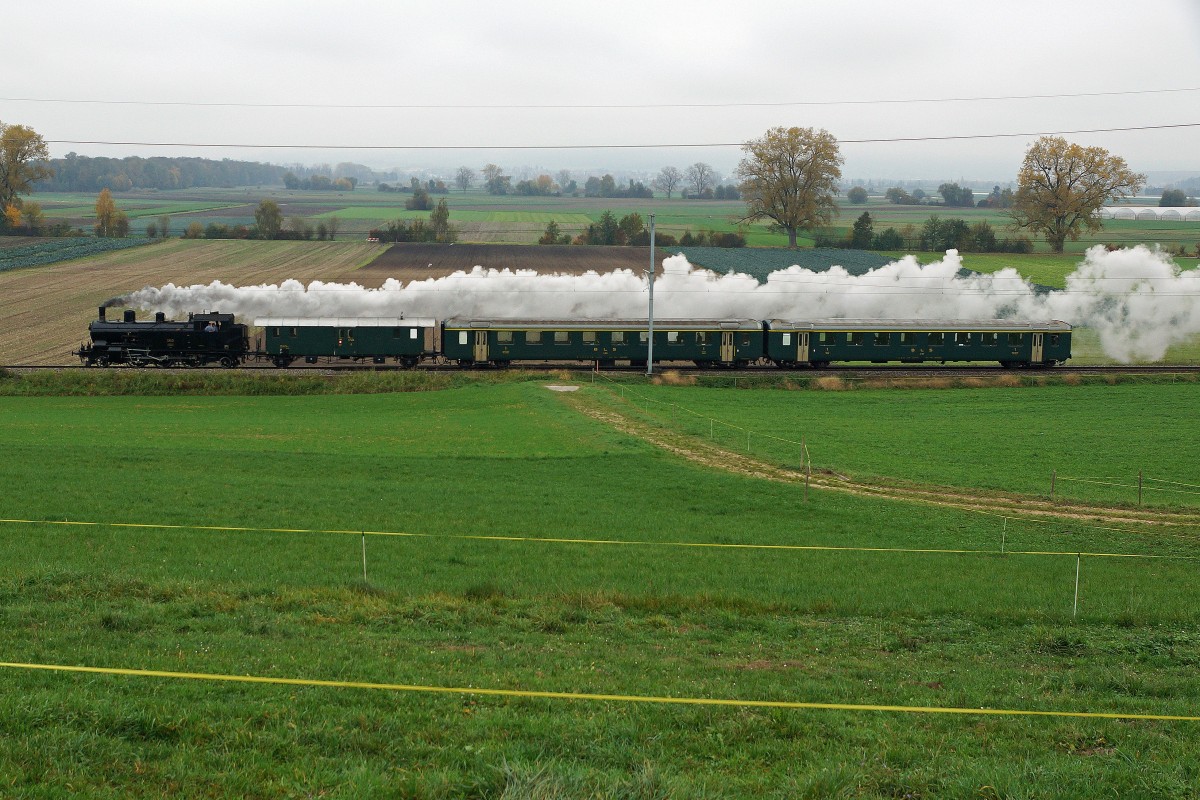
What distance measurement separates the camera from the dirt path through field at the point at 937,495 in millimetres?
27578

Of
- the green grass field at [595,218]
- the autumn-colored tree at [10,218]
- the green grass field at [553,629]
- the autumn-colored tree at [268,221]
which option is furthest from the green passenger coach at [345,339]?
the autumn-colored tree at [10,218]

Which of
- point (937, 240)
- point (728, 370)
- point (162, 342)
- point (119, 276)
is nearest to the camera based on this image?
point (162, 342)

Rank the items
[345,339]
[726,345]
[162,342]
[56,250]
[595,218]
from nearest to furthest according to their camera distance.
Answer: [162,342] < [345,339] < [726,345] < [56,250] < [595,218]

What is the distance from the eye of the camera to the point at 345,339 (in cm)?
5794

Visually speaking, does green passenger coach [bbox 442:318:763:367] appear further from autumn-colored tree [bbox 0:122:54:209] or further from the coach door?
autumn-colored tree [bbox 0:122:54:209]

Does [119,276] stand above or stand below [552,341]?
above

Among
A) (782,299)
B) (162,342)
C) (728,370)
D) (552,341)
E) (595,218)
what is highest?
(595,218)

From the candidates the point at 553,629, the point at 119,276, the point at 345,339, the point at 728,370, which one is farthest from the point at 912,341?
the point at 119,276

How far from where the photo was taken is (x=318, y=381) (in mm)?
54188

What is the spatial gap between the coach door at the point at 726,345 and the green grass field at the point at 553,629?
74.5 ft

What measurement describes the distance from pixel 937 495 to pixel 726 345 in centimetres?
2931

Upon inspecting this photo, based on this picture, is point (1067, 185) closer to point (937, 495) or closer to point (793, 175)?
point (793, 175)

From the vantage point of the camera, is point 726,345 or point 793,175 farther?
point 793,175

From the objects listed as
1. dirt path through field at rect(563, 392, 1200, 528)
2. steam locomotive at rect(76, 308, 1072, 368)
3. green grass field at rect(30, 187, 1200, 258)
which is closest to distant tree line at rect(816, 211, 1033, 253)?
green grass field at rect(30, 187, 1200, 258)
